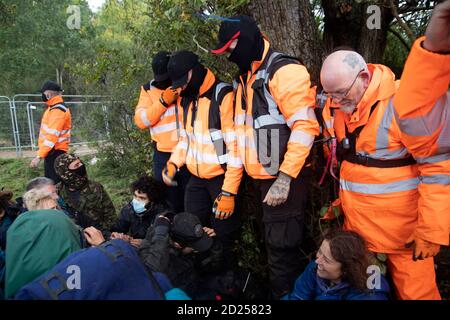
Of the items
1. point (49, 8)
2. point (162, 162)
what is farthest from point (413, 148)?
point (49, 8)

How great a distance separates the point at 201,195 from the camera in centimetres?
302

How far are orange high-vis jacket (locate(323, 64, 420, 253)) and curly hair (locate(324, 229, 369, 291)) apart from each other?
0.12 m

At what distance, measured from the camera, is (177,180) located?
345cm

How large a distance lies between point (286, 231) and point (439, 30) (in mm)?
1457

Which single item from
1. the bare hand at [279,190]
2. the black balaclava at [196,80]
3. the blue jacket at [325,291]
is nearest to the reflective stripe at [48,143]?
the black balaclava at [196,80]

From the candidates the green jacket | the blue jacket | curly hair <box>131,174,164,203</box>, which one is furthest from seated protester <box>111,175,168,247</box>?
the blue jacket

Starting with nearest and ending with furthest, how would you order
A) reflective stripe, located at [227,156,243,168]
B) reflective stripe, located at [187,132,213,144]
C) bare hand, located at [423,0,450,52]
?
bare hand, located at [423,0,450,52]
reflective stripe, located at [227,156,243,168]
reflective stripe, located at [187,132,213,144]

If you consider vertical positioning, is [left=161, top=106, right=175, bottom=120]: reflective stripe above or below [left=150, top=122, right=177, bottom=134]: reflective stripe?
above

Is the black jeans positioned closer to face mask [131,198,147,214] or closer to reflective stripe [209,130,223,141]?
face mask [131,198,147,214]

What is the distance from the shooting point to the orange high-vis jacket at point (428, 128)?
1.48 metres

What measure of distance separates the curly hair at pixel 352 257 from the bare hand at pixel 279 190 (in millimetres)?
383

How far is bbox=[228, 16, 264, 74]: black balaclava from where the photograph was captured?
2.31 metres

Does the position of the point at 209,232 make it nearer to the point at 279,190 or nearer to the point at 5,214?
the point at 279,190
